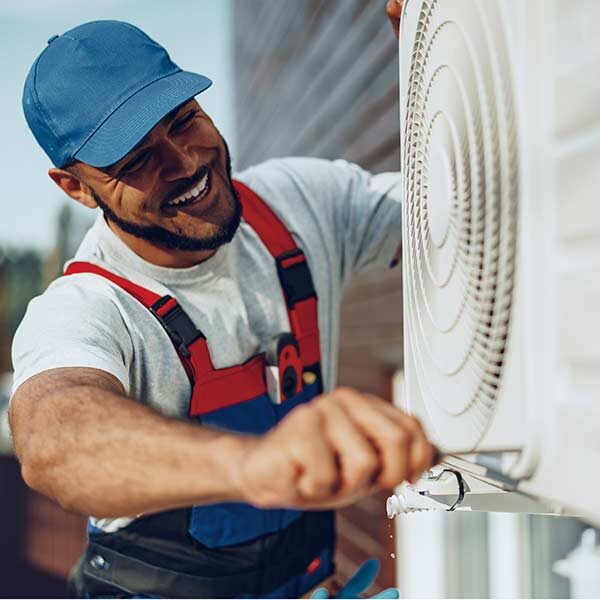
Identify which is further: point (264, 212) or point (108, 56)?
point (264, 212)

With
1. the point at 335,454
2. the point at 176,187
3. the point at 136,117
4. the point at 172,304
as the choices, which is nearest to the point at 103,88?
the point at 136,117

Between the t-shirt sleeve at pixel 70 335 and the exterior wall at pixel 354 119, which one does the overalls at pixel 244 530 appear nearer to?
the t-shirt sleeve at pixel 70 335

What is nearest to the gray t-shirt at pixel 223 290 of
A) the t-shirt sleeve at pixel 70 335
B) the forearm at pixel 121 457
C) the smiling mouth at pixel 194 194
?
the t-shirt sleeve at pixel 70 335

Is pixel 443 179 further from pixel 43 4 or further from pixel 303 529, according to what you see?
pixel 43 4

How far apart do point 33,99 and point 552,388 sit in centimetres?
139

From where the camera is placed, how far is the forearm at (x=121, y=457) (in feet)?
2.95

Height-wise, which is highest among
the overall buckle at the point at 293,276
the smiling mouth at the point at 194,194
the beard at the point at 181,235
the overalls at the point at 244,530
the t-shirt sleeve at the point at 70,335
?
the smiling mouth at the point at 194,194

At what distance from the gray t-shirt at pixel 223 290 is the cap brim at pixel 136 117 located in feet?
0.66

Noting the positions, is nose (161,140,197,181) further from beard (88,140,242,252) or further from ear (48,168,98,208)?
ear (48,168,98,208)

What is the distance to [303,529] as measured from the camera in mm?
2150

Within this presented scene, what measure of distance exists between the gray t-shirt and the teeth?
0.14 metres

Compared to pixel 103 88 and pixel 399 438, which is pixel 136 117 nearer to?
pixel 103 88

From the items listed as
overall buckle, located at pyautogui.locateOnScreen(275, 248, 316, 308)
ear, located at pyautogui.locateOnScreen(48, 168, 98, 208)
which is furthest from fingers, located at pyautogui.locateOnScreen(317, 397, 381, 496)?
ear, located at pyautogui.locateOnScreen(48, 168, 98, 208)

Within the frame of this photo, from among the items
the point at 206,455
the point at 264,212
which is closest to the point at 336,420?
the point at 206,455
